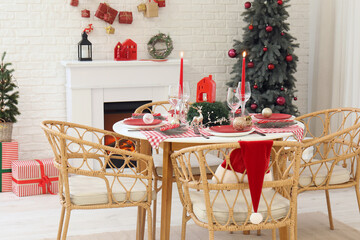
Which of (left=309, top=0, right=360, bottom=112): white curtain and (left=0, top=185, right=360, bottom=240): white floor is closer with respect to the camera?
(left=0, top=185, right=360, bottom=240): white floor

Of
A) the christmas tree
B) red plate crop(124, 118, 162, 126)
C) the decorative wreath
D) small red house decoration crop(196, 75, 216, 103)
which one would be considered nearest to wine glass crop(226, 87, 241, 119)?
small red house decoration crop(196, 75, 216, 103)

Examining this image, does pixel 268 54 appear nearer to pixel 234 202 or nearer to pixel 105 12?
pixel 105 12

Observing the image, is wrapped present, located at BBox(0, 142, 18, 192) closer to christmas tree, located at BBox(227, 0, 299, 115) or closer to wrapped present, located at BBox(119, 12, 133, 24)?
wrapped present, located at BBox(119, 12, 133, 24)

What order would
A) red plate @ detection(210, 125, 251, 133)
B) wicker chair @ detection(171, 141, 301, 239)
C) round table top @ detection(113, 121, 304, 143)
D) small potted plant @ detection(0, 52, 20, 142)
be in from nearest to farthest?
wicker chair @ detection(171, 141, 301, 239), round table top @ detection(113, 121, 304, 143), red plate @ detection(210, 125, 251, 133), small potted plant @ detection(0, 52, 20, 142)

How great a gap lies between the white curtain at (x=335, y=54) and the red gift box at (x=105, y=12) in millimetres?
2140

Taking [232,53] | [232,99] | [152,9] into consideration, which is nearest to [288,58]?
[232,53]

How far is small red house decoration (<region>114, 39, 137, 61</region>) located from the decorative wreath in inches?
7.6

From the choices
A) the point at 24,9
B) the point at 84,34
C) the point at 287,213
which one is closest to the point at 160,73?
Answer: the point at 84,34

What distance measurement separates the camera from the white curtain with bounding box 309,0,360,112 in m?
5.18

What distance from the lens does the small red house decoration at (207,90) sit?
323 cm

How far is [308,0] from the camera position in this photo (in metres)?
5.90

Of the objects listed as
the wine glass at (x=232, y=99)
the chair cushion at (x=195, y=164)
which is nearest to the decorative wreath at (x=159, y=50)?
the chair cushion at (x=195, y=164)

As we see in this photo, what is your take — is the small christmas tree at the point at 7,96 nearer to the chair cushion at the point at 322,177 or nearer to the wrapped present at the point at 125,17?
the wrapped present at the point at 125,17

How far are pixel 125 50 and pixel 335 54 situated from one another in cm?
208
